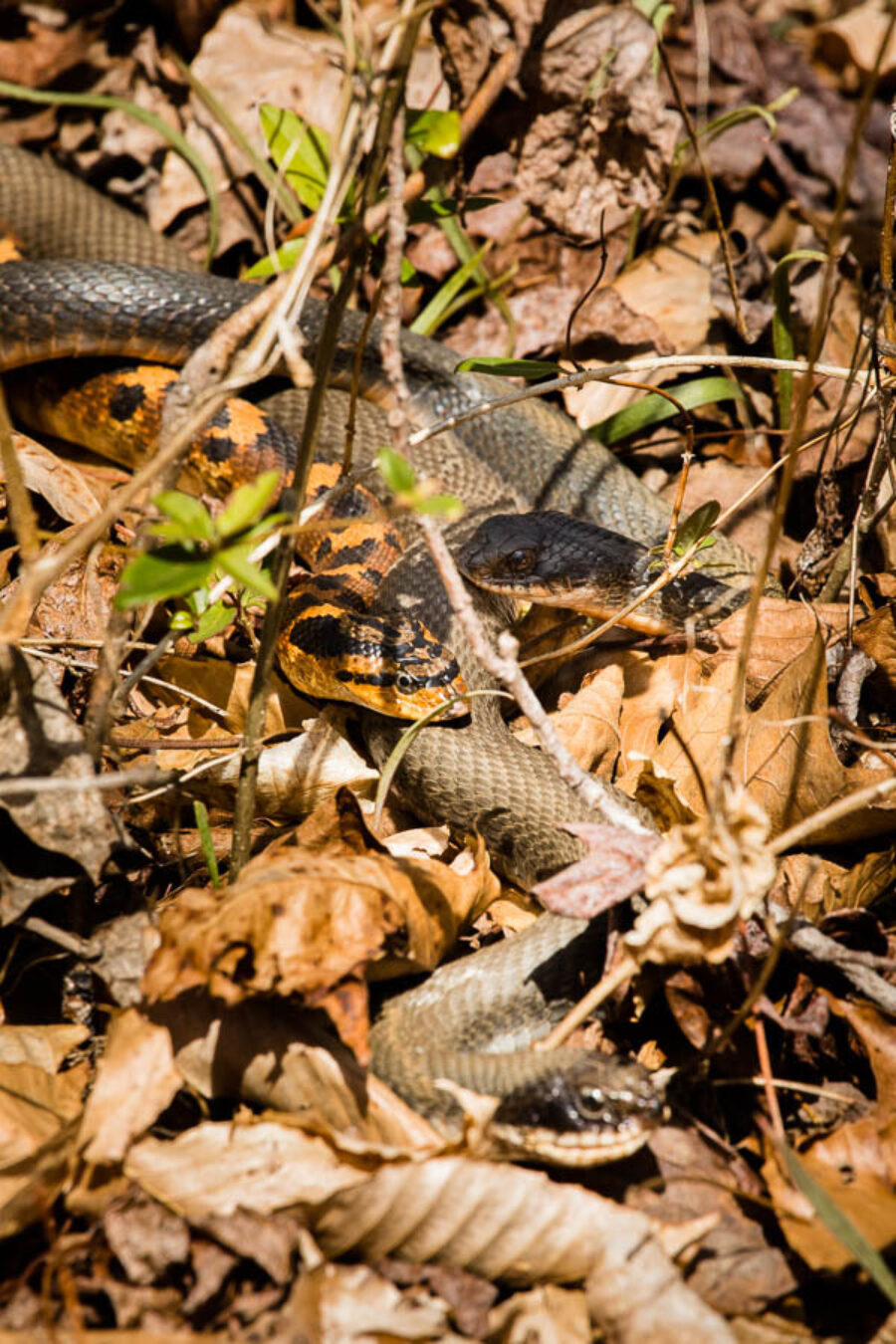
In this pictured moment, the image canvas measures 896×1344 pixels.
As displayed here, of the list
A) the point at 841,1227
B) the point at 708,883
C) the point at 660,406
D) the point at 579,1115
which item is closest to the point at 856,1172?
the point at 841,1227

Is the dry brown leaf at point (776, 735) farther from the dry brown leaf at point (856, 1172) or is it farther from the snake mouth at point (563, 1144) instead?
the snake mouth at point (563, 1144)

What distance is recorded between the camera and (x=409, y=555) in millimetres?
4996

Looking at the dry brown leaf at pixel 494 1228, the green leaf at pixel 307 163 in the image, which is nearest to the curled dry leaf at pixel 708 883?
the dry brown leaf at pixel 494 1228

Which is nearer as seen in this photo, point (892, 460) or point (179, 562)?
point (179, 562)

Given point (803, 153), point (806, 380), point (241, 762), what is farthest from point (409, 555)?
point (803, 153)

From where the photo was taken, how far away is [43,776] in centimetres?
270

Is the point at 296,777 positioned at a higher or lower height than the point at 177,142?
lower

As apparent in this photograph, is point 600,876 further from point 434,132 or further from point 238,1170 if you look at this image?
point 434,132

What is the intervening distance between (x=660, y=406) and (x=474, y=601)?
4.76 ft

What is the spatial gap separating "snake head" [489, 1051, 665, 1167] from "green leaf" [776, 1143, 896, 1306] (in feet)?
1.16

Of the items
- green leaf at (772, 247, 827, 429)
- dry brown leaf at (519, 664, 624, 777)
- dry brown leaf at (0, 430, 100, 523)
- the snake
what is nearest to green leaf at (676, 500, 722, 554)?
the snake

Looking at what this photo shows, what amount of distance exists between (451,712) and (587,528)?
4.13 feet

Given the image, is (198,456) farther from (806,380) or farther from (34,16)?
(806,380)

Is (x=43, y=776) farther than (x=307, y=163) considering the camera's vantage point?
No
